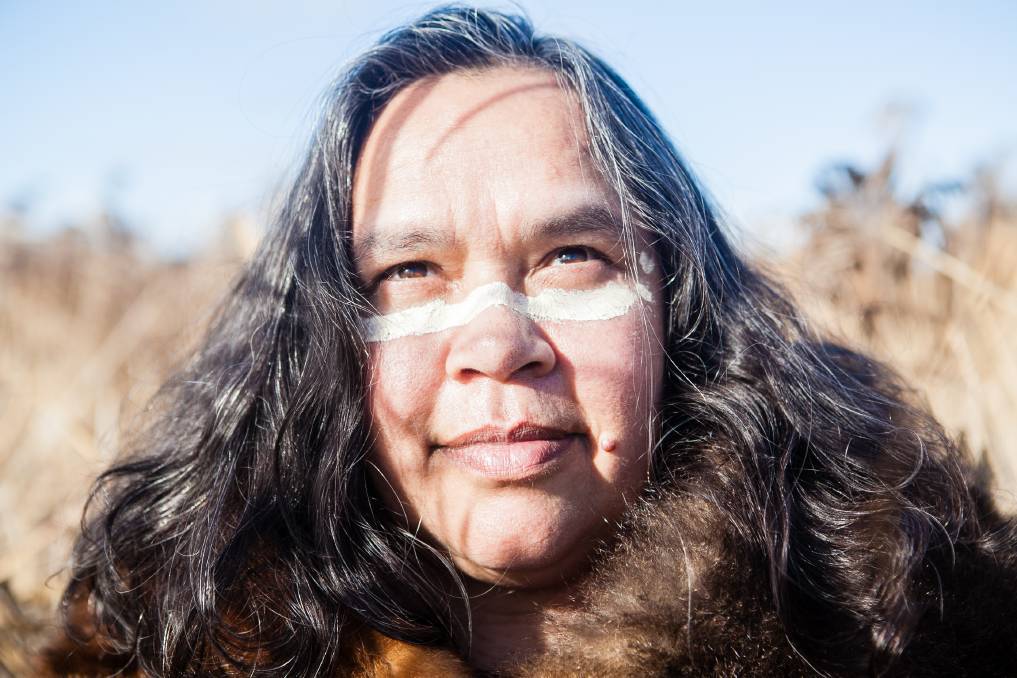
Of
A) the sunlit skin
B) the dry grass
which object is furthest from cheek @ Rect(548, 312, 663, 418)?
the dry grass

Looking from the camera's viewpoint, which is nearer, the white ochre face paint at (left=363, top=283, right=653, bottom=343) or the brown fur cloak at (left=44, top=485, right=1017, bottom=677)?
the brown fur cloak at (left=44, top=485, right=1017, bottom=677)

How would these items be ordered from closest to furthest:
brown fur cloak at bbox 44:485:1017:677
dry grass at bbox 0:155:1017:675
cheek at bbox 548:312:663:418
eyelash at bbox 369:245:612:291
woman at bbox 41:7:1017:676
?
brown fur cloak at bbox 44:485:1017:677 → woman at bbox 41:7:1017:676 → cheek at bbox 548:312:663:418 → eyelash at bbox 369:245:612:291 → dry grass at bbox 0:155:1017:675

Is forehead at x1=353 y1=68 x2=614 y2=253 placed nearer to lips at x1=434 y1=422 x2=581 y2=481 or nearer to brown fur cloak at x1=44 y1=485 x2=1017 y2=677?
lips at x1=434 y1=422 x2=581 y2=481

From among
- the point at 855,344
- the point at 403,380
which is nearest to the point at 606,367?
the point at 403,380

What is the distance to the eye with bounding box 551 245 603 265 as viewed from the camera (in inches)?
78.7

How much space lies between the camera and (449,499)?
1896mm

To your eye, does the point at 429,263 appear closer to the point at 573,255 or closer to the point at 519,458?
the point at 573,255

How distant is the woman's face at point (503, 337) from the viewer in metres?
1.83

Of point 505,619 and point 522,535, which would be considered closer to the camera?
point 522,535

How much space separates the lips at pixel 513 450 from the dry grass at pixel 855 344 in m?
1.41

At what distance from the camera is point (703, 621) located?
1623 millimetres

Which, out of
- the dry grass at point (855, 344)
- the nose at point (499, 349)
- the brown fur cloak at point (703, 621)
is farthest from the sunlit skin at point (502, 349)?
the dry grass at point (855, 344)

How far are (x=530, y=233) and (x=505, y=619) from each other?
3.02ft

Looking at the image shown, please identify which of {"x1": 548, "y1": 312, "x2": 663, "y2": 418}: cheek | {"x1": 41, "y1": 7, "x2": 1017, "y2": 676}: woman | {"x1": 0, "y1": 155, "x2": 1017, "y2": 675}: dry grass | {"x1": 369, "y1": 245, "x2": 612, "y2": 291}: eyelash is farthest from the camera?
{"x1": 0, "y1": 155, "x2": 1017, "y2": 675}: dry grass
